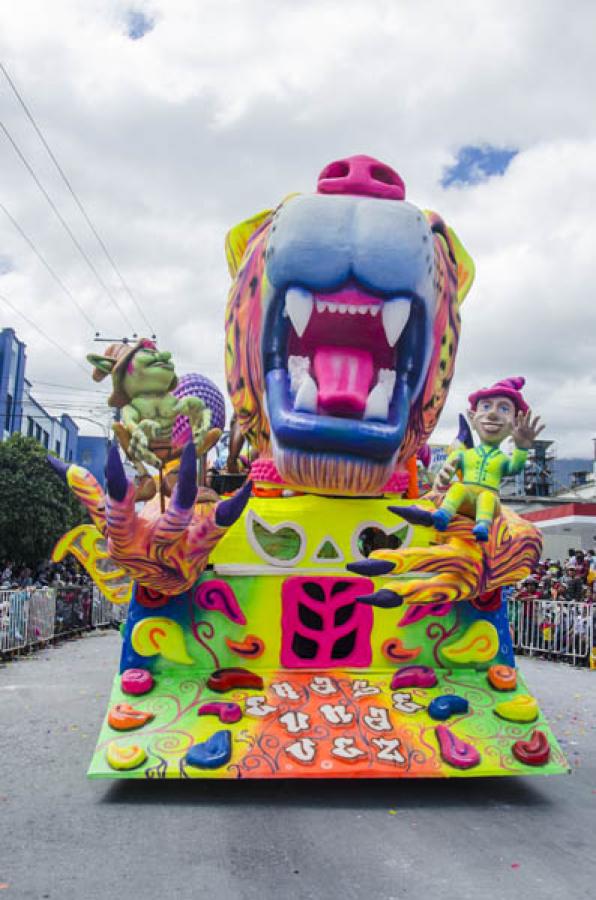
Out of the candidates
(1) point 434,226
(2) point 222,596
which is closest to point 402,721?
(2) point 222,596

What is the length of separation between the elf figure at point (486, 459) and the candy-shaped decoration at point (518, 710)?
1.07 metres

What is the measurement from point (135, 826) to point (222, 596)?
1444 millimetres

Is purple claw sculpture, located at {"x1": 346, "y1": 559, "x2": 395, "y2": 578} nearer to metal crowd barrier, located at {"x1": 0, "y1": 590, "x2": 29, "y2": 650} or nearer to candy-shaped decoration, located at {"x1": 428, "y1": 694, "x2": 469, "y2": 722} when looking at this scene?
candy-shaped decoration, located at {"x1": 428, "y1": 694, "x2": 469, "y2": 722}

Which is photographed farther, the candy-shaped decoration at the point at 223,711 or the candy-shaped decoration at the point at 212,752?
the candy-shaped decoration at the point at 223,711

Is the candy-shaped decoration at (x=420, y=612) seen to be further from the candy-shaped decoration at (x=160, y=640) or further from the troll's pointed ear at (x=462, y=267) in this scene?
the troll's pointed ear at (x=462, y=267)

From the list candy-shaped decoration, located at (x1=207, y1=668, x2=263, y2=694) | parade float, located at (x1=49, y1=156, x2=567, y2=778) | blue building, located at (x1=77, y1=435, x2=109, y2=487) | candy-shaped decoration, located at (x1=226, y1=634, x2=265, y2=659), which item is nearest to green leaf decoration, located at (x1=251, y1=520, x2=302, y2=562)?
parade float, located at (x1=49, y1=156, x2=567, y2=778)

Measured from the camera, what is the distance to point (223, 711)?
4.55 meters

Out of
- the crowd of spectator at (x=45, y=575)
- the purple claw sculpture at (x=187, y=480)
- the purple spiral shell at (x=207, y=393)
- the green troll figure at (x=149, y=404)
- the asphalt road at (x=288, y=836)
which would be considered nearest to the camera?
the asphalt road at (x=288, y=836)

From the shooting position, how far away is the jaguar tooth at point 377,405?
4.31 m

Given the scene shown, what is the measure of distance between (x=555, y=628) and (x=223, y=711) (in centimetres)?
911

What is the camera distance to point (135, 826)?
3939mm

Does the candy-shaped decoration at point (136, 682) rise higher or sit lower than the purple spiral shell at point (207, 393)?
lower

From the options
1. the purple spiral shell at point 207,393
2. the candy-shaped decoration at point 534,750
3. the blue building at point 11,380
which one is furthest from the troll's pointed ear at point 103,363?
the blue building at point 11,380

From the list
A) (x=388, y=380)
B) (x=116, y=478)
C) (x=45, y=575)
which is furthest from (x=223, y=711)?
(x=45, y=575)
